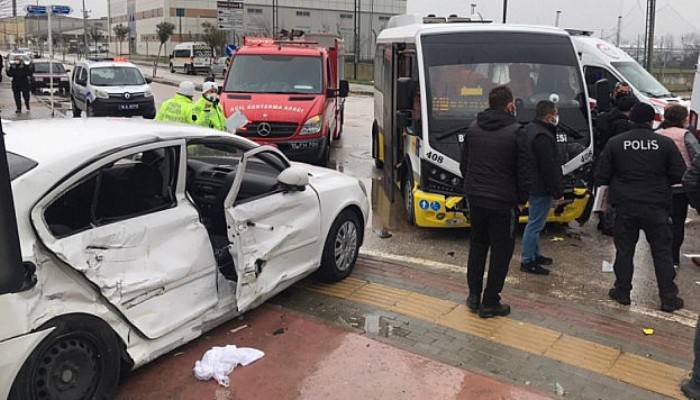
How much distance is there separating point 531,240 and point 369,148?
8.97 meters

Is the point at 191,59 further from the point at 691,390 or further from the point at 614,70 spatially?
A: the point at 691,390

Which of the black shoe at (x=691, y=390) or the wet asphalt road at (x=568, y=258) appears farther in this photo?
the wet asphalt road at (x=568, y=258)

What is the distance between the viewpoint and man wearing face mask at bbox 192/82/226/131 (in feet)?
27.4

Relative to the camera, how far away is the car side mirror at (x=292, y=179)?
16.4 feet

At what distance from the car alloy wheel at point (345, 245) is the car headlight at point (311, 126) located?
5308 mm

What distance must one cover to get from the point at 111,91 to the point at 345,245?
14.4 m

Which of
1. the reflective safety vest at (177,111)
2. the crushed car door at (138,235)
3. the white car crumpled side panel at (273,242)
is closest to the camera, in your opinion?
the crushed car door at (138,235)

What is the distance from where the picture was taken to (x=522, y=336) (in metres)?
4.84

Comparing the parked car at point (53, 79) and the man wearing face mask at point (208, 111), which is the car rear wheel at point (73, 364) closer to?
the man wearing face mask at point (208, 111)

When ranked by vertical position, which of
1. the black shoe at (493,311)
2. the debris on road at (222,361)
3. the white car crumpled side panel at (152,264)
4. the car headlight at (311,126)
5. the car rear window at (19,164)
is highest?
the car rear window at (19,164)

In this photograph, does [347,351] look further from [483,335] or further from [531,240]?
[531,240]

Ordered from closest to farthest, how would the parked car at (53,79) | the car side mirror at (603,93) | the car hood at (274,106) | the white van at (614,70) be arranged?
the car side mirror at (603,93) → the car hood at (274,106) → the white van at (614,70) → the parked car at (53,79)

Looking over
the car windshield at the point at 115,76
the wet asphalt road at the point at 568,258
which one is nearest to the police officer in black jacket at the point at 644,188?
the wet asphalt road at the point at 568,258

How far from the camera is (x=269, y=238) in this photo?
4.83m
